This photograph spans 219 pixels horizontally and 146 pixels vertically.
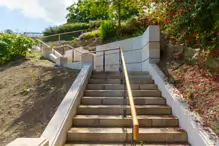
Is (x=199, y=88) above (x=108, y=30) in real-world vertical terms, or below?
below

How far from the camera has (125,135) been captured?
3832mm

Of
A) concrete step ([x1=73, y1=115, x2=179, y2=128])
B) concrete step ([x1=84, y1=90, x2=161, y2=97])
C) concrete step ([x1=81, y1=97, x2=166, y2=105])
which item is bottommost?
concrete step ([x1=73, y1=115, x2=179, y2=128])

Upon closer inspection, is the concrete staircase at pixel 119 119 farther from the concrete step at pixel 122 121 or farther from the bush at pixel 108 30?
the bush at pixel 108 30

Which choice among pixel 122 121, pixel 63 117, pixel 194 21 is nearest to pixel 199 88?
pixel 194 21

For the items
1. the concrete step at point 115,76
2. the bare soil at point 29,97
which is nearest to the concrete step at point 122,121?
the bare soil at point 29,97

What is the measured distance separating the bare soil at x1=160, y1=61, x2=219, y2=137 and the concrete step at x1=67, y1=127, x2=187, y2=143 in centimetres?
53

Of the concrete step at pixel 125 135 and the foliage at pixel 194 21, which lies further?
the foliage at pixel 194 21

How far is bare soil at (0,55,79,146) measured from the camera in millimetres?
4257

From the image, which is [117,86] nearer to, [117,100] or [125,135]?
[117,100]

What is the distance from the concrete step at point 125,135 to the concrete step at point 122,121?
0.23 metres

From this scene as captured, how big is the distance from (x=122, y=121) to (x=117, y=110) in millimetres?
406

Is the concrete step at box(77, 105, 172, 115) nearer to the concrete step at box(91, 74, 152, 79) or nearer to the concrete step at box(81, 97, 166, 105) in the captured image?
the concrete step at box(81, 97, 166, 105)

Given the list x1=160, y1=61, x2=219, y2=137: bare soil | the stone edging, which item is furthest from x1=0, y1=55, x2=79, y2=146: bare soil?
x1=160, y1=61, x2=219, y2=137: bare soil

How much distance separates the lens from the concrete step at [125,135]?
3803 mm
